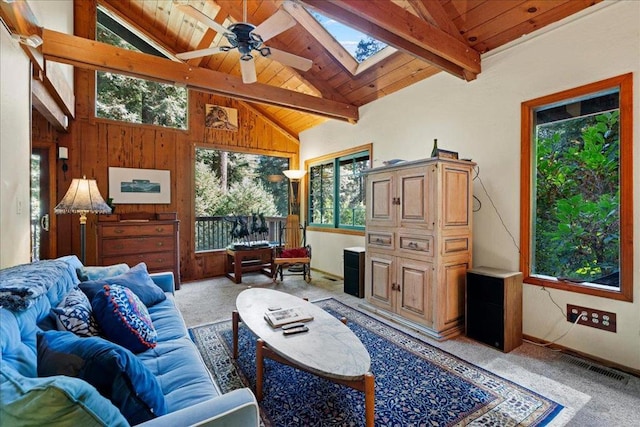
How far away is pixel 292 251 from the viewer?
4.96 m

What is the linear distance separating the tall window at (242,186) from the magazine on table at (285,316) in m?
3.92

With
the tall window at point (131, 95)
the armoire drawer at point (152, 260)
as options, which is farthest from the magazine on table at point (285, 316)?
the tall window at point (131, 95)

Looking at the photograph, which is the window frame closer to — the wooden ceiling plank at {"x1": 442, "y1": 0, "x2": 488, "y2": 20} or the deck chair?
the deck chair

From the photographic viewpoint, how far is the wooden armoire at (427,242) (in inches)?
110

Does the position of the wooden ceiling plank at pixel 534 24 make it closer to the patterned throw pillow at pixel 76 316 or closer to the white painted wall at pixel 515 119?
the white painted wall at pixel 515 119

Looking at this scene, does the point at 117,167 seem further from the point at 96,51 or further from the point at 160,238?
the point at 96,51

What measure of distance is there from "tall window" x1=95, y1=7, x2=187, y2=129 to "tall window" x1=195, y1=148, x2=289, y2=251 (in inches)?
41.5

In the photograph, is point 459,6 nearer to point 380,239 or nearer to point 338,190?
point 380,239

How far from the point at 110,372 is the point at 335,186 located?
4.64 metres

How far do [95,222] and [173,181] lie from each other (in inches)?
52.1

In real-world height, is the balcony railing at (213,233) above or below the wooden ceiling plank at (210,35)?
below

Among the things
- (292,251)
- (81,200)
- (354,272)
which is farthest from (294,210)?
(81,200)

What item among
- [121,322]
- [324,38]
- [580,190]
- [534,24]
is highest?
[324,38]

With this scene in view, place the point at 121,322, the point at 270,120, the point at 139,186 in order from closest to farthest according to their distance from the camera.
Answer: the point at 121,322 < the point at 139,186 < the point at 270,120
